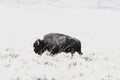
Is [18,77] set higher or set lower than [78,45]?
higher

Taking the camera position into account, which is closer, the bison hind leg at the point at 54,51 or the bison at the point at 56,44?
the bison hind leg at the point at 54,51

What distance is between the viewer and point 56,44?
58.2 ft

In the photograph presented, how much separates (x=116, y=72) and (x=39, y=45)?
221 inches

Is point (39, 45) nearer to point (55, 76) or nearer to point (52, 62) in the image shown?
point (52, 62)

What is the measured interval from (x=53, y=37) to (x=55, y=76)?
247 inches

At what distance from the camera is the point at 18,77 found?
1107 centimetres

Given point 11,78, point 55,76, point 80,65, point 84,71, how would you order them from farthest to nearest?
point 80,65 → point 84,71 → point 55,76 → point 11,78

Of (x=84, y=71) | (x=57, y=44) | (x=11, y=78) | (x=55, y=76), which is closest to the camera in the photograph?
(x=11, y=78)

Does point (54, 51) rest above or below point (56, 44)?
below

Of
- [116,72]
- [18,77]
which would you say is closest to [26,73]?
[18,77]

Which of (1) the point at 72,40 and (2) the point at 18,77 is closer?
(2) the point at 18,77

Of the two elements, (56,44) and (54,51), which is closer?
(54,51)

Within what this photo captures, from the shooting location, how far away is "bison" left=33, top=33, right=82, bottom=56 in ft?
58.2

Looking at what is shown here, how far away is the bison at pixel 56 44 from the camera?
58.2 ft
